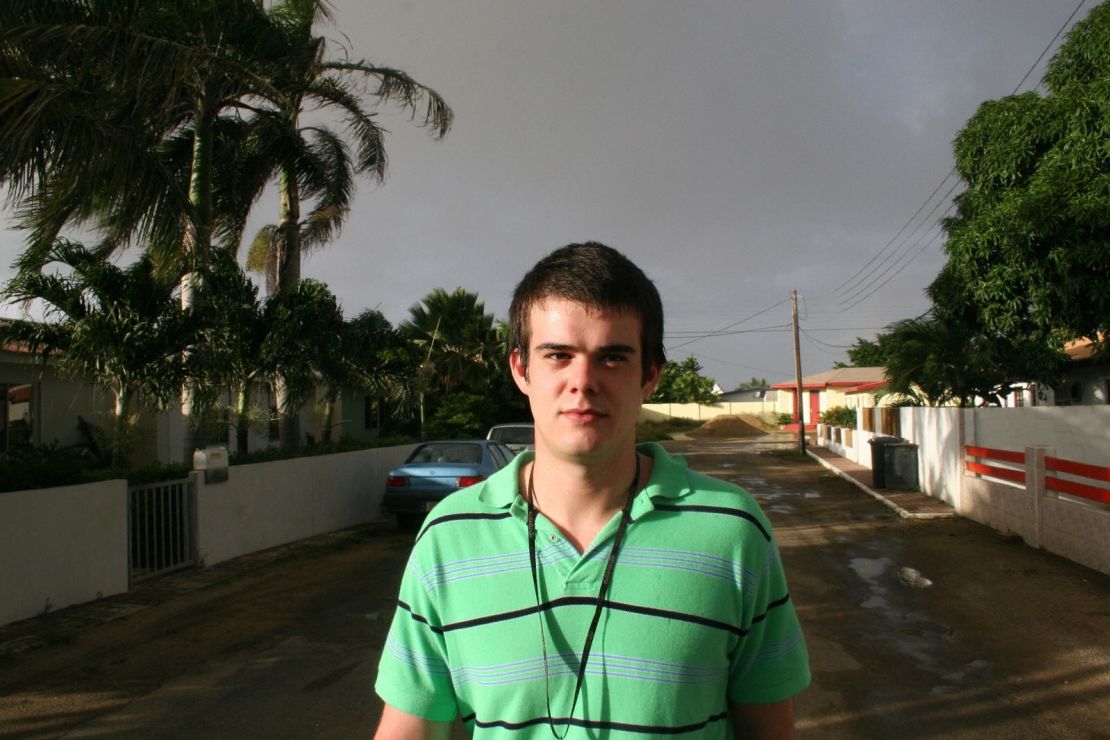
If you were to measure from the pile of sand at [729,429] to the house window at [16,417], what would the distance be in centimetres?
4122

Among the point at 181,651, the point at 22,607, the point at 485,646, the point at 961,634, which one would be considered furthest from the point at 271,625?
the point at 485,646

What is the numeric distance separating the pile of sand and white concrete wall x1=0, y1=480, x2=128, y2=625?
149 ft

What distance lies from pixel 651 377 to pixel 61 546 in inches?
304

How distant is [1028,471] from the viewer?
10.6m

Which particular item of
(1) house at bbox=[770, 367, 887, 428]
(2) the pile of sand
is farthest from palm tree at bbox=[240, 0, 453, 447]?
(1) house at bbox=[770, 367, 887, 428]

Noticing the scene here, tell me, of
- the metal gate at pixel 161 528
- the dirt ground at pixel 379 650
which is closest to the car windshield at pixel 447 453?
the dirt ground at pixel 379 650

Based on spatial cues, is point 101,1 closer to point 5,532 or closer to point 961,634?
point 5,532

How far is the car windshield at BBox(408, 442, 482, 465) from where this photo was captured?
13.2 meters

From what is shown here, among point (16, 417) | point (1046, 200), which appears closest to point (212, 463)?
point (16, 417)

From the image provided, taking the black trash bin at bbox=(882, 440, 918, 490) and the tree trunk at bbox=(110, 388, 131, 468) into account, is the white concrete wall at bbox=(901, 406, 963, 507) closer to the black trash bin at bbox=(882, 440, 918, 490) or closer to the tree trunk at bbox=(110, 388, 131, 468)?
the black trash bin at bbox=(882, 440, 918, 490)

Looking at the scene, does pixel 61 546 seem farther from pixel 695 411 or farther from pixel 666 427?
pixel 695 411

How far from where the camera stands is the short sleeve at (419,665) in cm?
176

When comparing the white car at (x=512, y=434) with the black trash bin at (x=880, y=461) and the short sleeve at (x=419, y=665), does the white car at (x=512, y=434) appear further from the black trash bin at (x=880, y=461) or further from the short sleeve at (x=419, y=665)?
the short sleeve at (x=419, y=665)

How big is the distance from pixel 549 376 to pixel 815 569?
847cm
